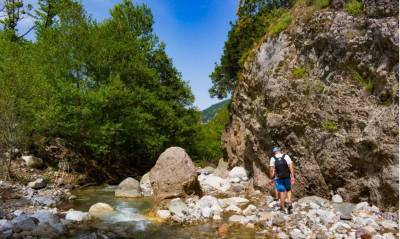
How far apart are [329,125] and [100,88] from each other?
1612 centimetres

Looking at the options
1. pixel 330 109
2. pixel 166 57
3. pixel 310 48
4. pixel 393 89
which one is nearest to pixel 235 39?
pixel 166 57

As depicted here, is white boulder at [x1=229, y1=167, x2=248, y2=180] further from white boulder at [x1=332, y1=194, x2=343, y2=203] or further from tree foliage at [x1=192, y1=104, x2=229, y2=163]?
tree foliage at [x1=192, y1=104, x2=229, y2=163]

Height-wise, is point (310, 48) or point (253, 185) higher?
point (310, 48)

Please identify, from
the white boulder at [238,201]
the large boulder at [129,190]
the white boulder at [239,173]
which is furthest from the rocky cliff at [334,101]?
the large boulder at [129,190]

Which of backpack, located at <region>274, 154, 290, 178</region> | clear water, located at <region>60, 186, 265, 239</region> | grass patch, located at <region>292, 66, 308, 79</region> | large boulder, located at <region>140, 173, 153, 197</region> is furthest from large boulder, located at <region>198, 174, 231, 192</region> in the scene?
grass patch, located at <region>292, 66, 308, 79</region>

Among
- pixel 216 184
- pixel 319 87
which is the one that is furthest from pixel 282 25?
pixel 216 184

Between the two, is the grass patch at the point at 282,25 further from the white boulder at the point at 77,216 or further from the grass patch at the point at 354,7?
the white boulder at the point at 77,216

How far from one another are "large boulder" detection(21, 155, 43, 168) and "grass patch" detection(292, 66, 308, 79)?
59.6 feet

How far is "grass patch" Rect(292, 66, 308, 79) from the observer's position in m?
17.3

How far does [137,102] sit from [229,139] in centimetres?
779

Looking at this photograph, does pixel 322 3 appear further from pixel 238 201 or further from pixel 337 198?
pixel 238 201

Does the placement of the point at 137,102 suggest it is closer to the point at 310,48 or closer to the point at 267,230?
the point at 310,48

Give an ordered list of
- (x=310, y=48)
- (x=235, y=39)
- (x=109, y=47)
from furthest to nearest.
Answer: (x=235, y=39) < (x=109, y=47) < (x=310, y=48)

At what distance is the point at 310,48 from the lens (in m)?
17.4
